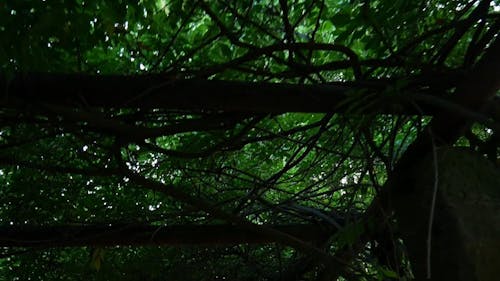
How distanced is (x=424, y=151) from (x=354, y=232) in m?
0.28

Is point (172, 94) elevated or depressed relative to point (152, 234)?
depressed

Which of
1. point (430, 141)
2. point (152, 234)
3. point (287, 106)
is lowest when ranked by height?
point (430, 141)

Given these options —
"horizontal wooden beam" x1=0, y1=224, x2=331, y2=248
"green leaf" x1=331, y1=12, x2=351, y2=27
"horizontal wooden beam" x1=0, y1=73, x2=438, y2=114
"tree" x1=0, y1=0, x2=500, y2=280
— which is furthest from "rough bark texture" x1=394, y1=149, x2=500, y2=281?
"horizontal wooden beam" x1=0, y1=224, x2=331, y2=248

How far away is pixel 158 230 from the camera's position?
232 centimetres

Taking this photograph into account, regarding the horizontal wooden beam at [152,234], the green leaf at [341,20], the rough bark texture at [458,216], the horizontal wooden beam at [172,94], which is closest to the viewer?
the rough bark texture at [458,216]

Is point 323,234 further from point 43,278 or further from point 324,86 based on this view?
point 43,278

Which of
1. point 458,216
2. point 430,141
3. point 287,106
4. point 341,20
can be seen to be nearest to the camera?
point 458,216

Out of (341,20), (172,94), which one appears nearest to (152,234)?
(172,94)

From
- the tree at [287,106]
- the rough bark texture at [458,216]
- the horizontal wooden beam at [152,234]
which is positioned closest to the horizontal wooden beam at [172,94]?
the tree at [287,106]

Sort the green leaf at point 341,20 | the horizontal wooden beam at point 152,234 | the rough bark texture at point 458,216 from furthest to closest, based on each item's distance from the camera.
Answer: the horizontal wooden beam at point 152,234
the green leaf at point 341,20
the rough bark texture at point 458,216

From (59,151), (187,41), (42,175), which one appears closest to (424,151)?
(187,41)

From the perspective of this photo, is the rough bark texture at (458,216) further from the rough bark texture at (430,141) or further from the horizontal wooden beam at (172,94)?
the horizontal wooden beam at (172,94)

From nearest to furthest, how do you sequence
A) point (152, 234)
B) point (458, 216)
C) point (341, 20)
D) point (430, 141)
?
1. point (458, 216)
2. point (430, 141)
3. point (341, 20)
4. point (152, 234)

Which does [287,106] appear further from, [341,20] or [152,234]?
[152,234]
